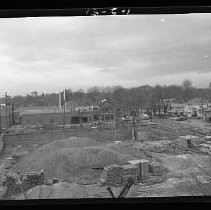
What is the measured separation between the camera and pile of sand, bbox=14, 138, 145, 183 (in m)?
2.51

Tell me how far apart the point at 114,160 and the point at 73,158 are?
314 mm

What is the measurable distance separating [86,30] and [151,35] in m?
0.50

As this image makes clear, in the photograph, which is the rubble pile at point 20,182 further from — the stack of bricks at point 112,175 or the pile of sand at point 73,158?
the stack of bricks at point 112,175

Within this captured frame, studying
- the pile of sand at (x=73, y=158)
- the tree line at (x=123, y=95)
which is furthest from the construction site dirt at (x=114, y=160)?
the tree line at (x=123, y=95)

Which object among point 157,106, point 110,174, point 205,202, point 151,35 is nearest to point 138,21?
point 151,35

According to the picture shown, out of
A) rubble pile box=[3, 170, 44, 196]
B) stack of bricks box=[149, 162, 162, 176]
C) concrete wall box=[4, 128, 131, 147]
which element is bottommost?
rubble pile box=[3, 170, 44, 196]

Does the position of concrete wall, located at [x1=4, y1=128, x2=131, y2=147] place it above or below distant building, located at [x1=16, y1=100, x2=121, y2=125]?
below

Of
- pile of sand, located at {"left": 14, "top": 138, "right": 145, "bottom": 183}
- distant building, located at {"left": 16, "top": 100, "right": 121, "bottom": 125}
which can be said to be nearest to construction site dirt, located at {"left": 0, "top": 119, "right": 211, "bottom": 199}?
pile of sand, located at {"left": 14, "top": 138, "right": 145, "bottom": 183}

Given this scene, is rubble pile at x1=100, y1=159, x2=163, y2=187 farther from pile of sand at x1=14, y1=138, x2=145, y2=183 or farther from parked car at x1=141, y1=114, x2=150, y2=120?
parked car at x1=141, y1=114, x2=150, y2=120

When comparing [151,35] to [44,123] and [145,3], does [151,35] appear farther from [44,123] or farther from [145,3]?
[44,123]

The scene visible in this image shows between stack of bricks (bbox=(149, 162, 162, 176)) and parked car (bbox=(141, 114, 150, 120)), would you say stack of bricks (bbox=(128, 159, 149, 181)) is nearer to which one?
stack of bricks (bbox=(149, 162, 162, 176))

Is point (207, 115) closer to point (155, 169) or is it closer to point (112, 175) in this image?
point (155, 169)

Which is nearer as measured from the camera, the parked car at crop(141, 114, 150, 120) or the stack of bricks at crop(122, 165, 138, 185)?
the stack of bricks at crop(122, 165, 138, 185)

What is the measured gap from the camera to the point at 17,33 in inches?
99.2
